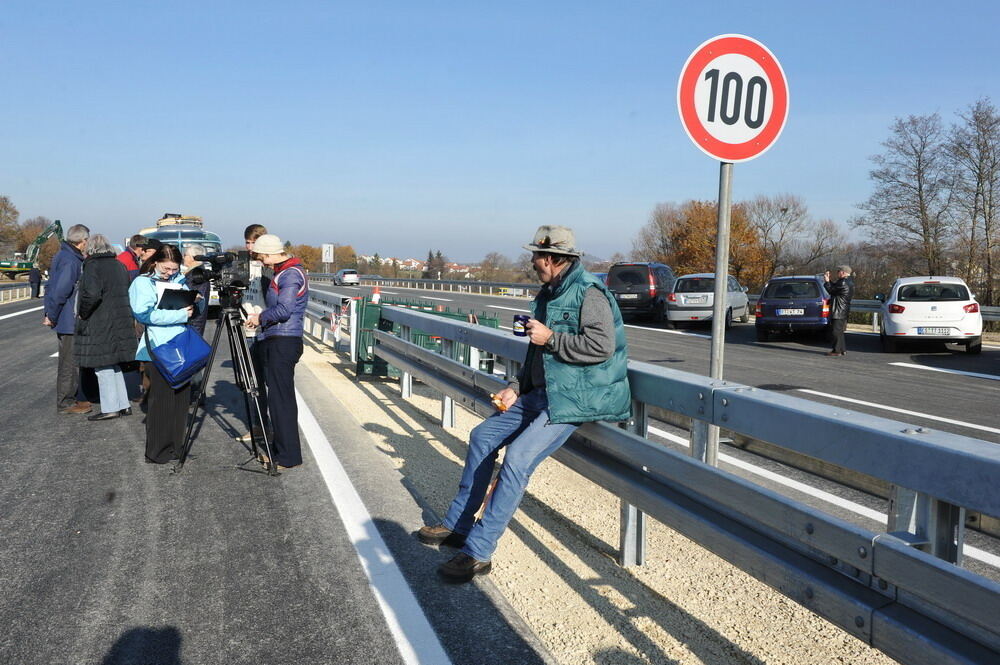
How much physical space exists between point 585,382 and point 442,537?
1.24 metres

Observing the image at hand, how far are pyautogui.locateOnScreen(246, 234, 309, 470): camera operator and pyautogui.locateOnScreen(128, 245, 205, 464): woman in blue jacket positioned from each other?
2.44 ft

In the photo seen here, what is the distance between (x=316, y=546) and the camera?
458 centimetres

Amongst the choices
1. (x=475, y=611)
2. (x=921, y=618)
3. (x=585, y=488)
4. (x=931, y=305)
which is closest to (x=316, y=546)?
(x=475, y=611)

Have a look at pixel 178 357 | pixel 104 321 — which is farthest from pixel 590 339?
pixel 104 321

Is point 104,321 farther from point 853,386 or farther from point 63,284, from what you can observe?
point 853,386

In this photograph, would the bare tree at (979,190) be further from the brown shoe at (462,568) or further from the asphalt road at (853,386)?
the brown shoe at (462,568)

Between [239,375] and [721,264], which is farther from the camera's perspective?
[239,375]

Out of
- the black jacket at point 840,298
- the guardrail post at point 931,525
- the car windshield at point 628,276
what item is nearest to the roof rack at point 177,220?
the car windshield at point 628,276

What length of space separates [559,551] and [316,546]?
134cm

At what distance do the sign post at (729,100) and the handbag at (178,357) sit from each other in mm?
4279

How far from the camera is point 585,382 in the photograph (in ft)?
13.4

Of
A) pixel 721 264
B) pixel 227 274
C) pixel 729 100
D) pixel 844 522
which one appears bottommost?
pixel 844 522

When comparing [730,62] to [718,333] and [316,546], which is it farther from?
[316,546]

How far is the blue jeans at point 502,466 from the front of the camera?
13.7 ft
